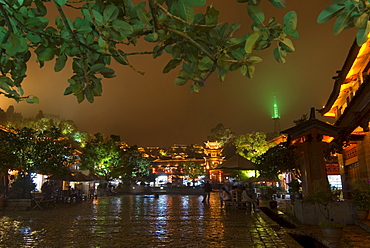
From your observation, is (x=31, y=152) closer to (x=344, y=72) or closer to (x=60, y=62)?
(x=60, y=62)

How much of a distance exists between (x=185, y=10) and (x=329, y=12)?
953 mm

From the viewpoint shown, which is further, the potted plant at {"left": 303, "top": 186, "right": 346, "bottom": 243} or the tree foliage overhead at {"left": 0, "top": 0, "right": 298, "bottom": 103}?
the potted plant at {"left": 303, "top": 186, "right": 346, "bottom": 243}

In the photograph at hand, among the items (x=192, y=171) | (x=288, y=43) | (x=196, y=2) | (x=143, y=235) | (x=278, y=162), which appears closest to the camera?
(x=196, y=2)

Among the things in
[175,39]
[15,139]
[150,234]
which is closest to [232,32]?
[175,39]

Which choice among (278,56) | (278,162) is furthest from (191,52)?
(278,162)

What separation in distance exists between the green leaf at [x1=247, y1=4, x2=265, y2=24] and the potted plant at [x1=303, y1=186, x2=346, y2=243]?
229 inches

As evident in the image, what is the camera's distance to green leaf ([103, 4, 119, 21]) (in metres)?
2.10

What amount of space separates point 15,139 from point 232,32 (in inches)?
748

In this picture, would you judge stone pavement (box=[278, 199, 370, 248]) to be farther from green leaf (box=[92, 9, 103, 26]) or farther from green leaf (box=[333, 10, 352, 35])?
green leaf (box=[92, 9, 103, 26])

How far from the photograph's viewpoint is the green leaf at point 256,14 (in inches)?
83.7

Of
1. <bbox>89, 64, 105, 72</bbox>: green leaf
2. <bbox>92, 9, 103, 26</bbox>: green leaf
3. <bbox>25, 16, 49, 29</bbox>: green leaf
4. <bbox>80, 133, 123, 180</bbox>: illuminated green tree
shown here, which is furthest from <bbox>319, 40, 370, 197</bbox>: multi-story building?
<bbox>80, 133, 123, 180</bbox>: illuminated green tree

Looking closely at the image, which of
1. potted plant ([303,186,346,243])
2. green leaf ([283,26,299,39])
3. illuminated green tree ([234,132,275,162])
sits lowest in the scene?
potted plant ([303,186,346,243])

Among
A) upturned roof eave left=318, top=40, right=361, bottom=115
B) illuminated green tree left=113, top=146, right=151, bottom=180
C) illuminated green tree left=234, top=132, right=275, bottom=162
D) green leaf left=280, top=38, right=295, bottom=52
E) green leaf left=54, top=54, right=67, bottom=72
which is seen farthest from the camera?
illuminated green tree left=234, top=132, right=275, bottom=162

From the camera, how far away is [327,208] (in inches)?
309
